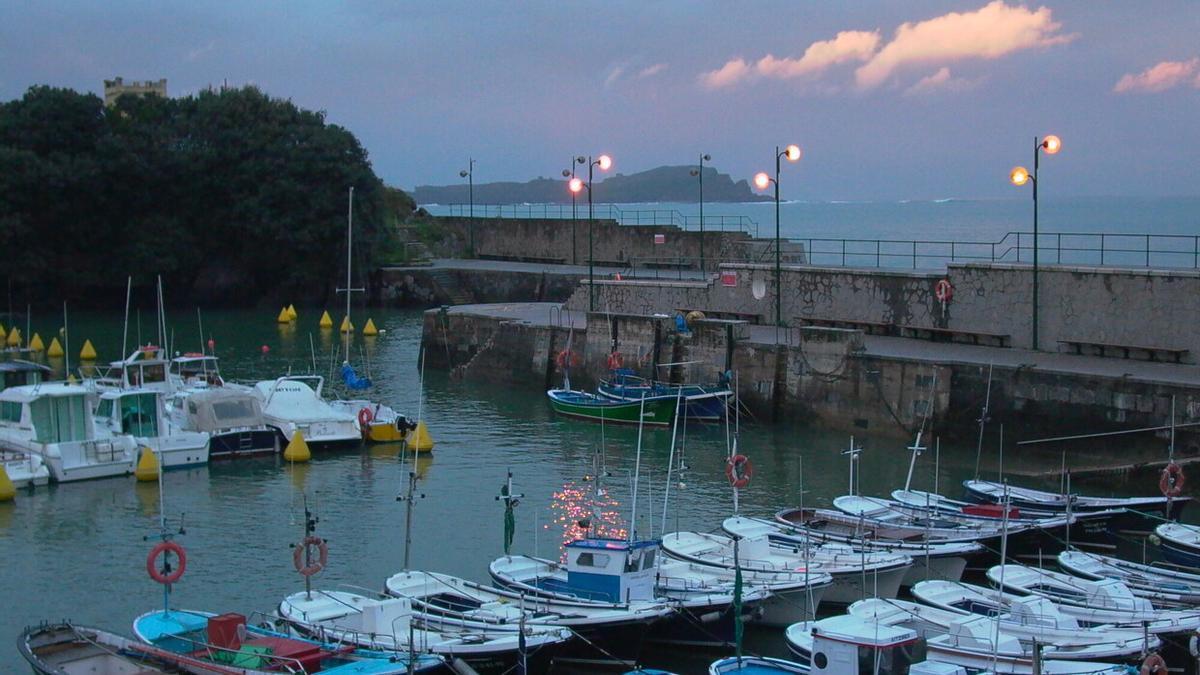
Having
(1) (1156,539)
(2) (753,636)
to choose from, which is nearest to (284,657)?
(2) (753,636)

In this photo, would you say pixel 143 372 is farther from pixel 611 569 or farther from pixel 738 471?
pixel 611 569

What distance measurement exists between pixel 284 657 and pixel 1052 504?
17076 mm

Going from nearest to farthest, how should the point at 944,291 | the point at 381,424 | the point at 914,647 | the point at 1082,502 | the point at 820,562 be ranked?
the point at 914,647 → the point at 820,562 → the point at 1082,502 → the point at 381,424 → the point at 944,291

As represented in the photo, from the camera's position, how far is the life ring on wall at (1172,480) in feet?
95.7

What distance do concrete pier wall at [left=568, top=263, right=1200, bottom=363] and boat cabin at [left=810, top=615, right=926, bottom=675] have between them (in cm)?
2305

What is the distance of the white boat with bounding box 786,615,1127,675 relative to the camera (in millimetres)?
19672

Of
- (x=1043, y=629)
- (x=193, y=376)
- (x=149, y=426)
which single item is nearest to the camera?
(x=1043, y=629)

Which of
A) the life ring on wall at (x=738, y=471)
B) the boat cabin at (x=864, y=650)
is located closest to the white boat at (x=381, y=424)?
the life ring on wall at (x=738, y=471)

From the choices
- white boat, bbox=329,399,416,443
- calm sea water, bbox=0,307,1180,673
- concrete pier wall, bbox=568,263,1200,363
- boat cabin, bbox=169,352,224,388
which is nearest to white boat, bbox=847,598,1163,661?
calm sea water, bbox=0,307,1180,673

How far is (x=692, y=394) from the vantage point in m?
44.1

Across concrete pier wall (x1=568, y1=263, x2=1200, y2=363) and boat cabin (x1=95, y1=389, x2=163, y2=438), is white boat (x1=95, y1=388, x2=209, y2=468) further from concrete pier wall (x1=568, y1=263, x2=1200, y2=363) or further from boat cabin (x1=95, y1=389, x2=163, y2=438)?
concrete pier wall (x1=568, y1=263, x2=1200, y2=363)

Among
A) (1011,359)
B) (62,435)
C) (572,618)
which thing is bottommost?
(572,618)

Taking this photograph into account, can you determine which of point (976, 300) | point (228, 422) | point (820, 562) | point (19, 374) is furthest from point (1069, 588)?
point (19, 374)

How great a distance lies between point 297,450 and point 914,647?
22.9m
